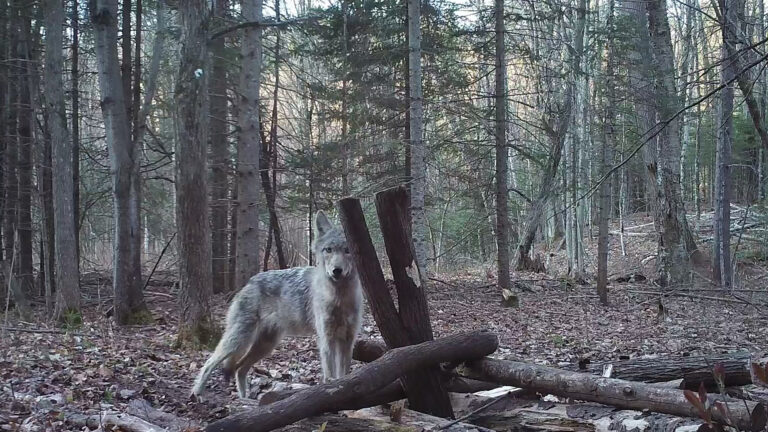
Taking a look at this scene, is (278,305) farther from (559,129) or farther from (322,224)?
(559,129)

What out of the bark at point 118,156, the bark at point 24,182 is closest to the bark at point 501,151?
the bark at point 118,156

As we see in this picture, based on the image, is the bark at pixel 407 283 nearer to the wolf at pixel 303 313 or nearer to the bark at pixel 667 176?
the wolf at pixel 303 313

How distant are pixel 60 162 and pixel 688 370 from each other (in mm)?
12126

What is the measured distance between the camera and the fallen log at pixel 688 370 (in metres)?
5.44

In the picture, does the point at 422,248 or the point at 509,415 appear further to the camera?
the point at 422,248

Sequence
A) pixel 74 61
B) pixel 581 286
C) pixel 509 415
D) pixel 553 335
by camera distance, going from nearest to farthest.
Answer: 1. pixel 509 415
2. pixel 553 335
3. pixel 74 61
4. pixel 581 286

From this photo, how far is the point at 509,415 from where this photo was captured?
17.2 ft

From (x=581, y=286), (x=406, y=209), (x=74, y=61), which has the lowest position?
(x=581, y=286)

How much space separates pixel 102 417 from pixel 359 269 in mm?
2400

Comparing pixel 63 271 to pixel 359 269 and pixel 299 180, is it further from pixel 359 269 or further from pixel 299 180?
pixel 359 269

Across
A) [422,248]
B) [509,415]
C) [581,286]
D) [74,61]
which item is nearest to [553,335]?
[422,248]

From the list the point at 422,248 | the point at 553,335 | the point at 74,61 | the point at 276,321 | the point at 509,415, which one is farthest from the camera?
the point at 74,61

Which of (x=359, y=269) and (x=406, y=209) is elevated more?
(x=406, y=209)

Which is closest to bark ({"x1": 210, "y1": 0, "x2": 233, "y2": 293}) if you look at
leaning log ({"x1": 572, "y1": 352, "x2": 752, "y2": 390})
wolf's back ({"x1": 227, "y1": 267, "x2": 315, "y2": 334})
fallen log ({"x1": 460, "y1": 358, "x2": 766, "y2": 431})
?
wolf's back ({"x1": 227, "y1": 267, "x2": 315, "y2": 334})
